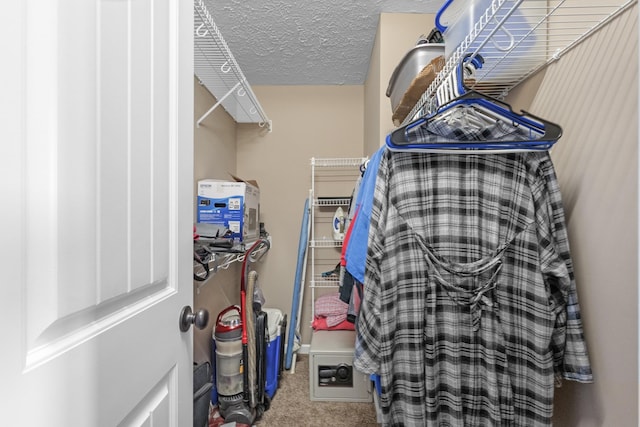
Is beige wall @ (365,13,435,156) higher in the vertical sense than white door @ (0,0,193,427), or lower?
higher

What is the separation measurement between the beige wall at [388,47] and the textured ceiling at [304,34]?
47 mm

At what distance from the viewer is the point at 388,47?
5.51 ft

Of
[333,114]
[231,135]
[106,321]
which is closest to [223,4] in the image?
[231,135]

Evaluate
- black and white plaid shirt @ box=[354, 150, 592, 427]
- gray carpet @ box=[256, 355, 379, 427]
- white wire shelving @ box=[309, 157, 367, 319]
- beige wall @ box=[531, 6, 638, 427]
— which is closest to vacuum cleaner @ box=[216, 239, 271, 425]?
gray carpet @ box=[256, 355, 379, 427]

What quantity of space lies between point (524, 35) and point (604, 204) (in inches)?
20.0

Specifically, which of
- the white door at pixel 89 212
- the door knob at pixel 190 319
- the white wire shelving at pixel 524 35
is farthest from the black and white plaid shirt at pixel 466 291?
the white door at pixel 89 212

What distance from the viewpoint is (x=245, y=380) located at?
5.41 ft

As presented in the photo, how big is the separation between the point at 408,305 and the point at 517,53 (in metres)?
0.85

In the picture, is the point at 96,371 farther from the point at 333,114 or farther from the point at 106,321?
the point at 333,114

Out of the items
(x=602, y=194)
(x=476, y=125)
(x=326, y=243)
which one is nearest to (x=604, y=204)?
(x=602, y=194)

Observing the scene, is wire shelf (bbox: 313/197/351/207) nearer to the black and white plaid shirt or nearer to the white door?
the black and white plaid shirt

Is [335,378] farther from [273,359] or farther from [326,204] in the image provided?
[326,204]

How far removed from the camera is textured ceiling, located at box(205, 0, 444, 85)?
1.56 meters

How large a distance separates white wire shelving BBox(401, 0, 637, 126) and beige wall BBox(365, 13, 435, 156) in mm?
695
